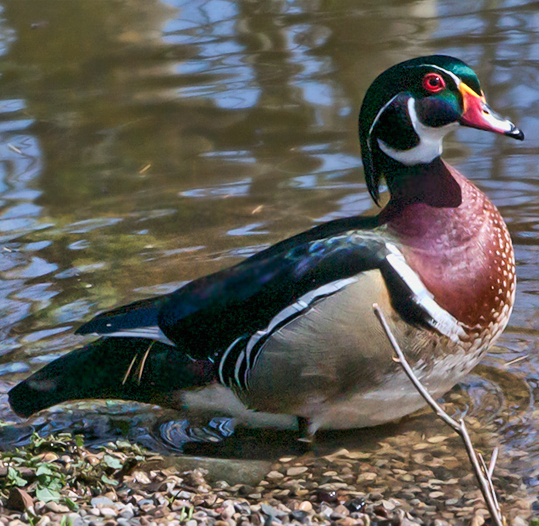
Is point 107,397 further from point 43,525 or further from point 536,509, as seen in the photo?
point 536,509

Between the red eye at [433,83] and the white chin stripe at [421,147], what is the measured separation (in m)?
0.09

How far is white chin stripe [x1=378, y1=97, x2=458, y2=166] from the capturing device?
343cm

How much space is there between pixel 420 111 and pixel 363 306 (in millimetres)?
719

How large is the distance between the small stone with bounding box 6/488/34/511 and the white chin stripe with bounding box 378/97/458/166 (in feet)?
5.47

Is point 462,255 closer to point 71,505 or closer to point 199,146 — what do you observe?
point 71,505

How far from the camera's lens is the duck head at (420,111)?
3363 mm

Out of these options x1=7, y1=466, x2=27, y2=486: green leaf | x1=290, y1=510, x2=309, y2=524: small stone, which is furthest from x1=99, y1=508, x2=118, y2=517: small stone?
x1=290, y1=510, x2=309, y2=524: small stone

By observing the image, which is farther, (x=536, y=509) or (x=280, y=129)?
(x=280, y=129)

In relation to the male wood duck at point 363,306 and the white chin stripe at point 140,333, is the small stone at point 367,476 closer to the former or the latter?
the male wood duck at point 363,306

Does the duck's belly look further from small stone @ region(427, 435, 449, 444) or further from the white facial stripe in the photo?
the white facial stripe

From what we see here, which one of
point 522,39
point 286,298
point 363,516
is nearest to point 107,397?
point 286,298

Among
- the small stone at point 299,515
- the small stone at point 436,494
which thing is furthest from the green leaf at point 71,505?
the small stone at point 436,494

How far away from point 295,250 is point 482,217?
651 mm

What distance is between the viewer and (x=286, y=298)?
3312 mm
